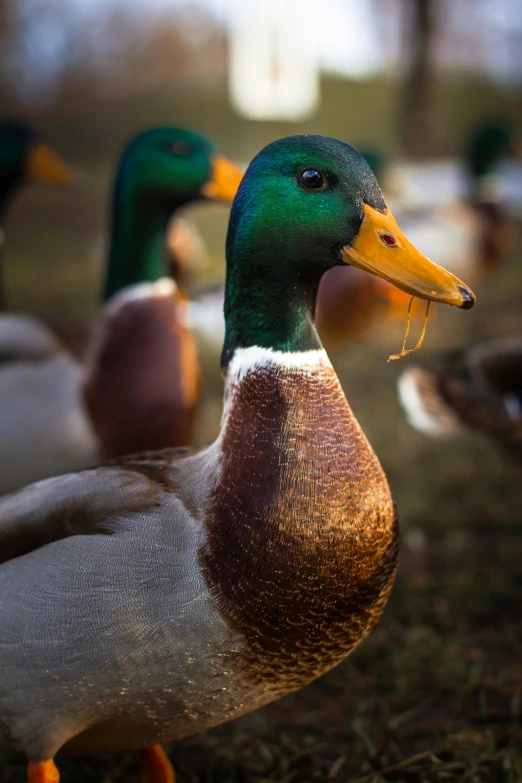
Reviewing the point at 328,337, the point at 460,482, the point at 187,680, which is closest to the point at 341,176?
the point at 187,680

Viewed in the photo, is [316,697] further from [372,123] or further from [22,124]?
[372,123]

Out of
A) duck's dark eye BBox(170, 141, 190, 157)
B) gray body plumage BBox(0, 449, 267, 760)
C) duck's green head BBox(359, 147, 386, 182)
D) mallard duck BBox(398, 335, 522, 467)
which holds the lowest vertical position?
mallard duck BBox(398, 335, 522, 467)

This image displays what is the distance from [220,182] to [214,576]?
1503 millimetres

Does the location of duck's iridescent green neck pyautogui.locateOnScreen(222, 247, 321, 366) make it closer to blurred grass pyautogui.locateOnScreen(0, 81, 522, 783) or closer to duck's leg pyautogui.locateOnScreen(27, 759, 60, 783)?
duck's leg pyautogui.locateOnScreen(27, 759, 60, 783)

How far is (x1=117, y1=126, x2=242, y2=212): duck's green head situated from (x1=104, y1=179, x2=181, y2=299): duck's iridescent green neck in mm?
13

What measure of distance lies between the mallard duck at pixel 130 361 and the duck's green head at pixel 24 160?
0.88 metres

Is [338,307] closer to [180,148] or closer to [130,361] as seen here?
[180,148]

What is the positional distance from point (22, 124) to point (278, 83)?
2.43 m

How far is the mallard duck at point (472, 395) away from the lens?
266 centimetres

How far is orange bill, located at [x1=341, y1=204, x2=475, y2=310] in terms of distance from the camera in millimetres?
1196

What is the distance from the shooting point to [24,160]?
338cm

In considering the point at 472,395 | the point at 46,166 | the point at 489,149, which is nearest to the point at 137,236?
the point at 46,166

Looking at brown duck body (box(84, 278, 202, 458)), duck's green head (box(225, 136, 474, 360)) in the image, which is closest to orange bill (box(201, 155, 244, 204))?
brown duck body (box(84, 278, 202, 458))

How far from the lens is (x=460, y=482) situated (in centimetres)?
346
